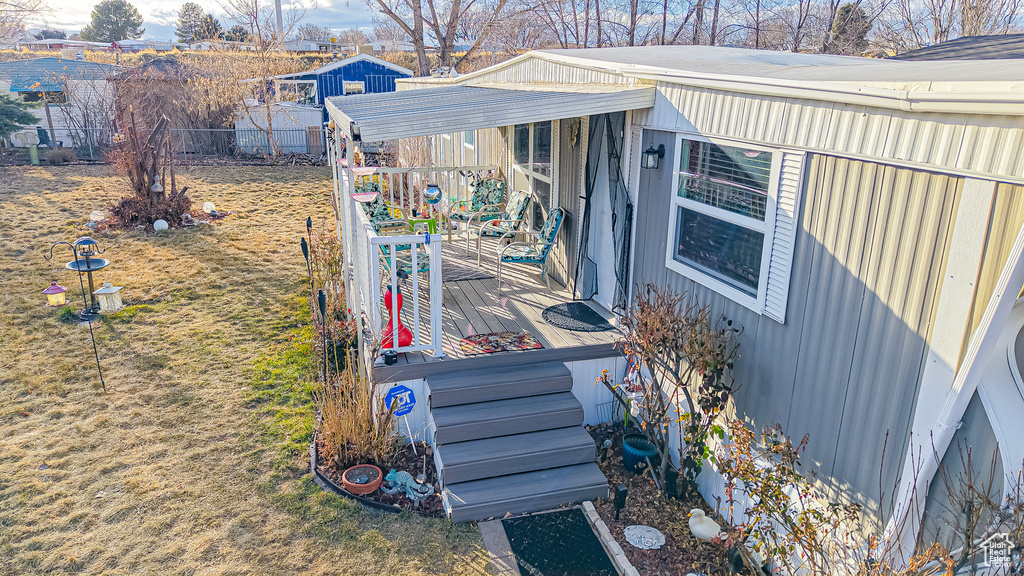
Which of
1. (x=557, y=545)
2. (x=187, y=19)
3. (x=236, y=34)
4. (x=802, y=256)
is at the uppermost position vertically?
(x=187, y=19)

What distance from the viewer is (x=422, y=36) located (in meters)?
19.7

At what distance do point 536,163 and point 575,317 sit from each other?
2456 millimetres

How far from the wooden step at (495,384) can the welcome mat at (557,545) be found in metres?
0.88

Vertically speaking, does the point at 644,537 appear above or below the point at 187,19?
below

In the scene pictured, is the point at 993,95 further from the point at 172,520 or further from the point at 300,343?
the point at 300,343

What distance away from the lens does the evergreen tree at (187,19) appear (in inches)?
1933

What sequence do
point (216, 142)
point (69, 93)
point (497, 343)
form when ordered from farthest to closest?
point (216, 142), point (69, 93), point (497, 343)

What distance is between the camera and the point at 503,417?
4.44 meters

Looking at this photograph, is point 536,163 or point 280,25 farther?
point 280,25

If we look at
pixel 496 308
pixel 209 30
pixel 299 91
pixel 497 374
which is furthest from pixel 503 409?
pixel 209 30

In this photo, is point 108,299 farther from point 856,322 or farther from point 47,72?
point 47,72

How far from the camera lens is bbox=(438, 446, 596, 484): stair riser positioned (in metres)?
4.18

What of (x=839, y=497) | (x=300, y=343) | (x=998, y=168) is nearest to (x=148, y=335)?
(x=300, y=343)

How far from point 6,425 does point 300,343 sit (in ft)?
7.97
